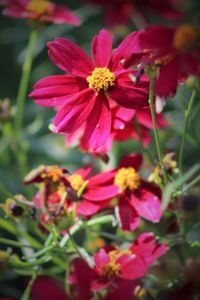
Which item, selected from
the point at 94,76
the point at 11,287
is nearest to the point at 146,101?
the point at 94,76

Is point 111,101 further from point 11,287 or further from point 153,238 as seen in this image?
point 11,287

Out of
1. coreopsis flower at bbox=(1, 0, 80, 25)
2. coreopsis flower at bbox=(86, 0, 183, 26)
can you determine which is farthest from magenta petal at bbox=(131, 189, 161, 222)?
coreopsis flower at bbox=(86, 0, 183, 26)

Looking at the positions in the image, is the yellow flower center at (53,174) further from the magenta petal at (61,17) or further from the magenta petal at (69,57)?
the magenta petal at (61,17)

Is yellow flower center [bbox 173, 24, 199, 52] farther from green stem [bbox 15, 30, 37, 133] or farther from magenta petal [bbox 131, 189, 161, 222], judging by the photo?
green stem [bbox 15, 30, 37, 133]

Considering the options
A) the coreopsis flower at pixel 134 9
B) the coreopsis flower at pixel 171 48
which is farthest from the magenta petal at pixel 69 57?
the coreopsis flower at pixel 134 9

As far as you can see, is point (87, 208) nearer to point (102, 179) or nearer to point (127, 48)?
point (102, 179)
